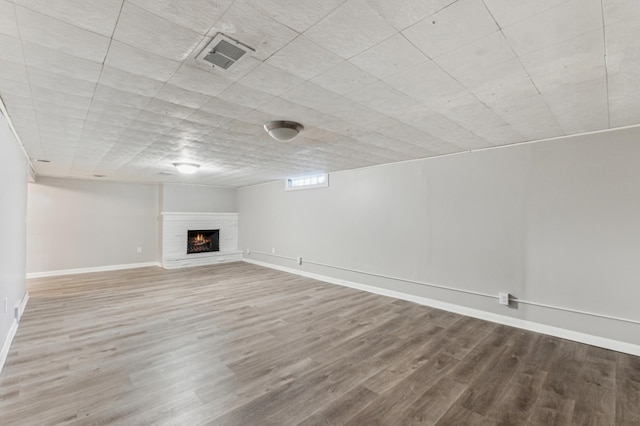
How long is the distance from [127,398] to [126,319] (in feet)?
6.66

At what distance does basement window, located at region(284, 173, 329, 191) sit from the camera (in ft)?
20.4

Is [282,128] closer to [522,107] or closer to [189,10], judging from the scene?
[189,10]

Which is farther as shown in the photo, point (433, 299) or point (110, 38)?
point (433, 299)

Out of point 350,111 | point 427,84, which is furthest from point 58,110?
point 427,84

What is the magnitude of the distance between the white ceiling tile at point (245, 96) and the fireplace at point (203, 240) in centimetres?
671

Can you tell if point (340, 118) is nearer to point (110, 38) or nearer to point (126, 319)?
point (110, 38)

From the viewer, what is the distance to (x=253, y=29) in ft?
4.72

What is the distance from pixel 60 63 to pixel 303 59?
4.92 feet

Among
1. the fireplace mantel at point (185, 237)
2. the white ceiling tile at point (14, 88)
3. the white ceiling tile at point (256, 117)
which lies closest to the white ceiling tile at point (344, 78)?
the white ceiling tile at point (256, 117)

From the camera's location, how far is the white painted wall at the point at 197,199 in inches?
309

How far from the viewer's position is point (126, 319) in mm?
3799

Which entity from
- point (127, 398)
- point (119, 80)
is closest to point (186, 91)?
point (119, 80)

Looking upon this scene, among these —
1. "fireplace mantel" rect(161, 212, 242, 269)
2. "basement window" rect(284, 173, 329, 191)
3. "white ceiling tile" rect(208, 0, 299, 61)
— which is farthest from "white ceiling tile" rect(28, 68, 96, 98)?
"fireplace mantel" rect(161, 212, 242, 269)

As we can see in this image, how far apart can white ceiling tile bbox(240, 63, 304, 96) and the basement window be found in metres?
4.07
